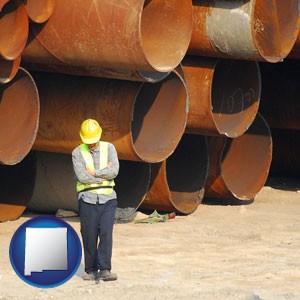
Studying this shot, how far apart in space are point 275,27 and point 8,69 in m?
2.95

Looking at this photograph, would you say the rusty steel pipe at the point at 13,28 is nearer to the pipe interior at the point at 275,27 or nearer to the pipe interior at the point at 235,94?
the pipe interior at the point at 275,27

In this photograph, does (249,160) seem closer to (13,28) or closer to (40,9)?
(40,9)

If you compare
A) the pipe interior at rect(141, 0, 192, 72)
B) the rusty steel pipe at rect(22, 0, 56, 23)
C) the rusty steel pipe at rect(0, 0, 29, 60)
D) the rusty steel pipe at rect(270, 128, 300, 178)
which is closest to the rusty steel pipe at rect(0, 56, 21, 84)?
the rusty steel pipe at rect(0, 0, 29, 60)

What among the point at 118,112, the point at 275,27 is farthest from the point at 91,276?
the point at 275,27

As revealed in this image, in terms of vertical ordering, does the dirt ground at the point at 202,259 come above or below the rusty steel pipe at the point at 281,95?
below

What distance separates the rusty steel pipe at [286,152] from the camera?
50.8ft

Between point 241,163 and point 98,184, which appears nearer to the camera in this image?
point 98,184

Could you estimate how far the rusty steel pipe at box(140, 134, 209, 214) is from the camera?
12289mm

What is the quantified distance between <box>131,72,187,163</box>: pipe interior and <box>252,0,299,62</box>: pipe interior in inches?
32.9

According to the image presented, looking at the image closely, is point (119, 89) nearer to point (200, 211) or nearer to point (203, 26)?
point (203, 26)

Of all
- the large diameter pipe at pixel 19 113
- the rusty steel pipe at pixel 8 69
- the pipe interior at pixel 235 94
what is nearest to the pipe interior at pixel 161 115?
the pipe interior at pixel 235 94

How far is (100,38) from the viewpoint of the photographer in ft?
32.2

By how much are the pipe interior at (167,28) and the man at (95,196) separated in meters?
1.58

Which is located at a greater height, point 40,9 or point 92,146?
point 40,9
